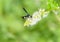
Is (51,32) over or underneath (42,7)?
underneath

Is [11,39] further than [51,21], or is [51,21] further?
[51,21]

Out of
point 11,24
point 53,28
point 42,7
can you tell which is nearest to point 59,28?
point 53,28

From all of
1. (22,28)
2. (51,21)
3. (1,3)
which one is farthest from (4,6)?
(51,21)

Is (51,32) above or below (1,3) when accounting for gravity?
below

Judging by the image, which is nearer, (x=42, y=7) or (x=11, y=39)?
(x=11, y=39)

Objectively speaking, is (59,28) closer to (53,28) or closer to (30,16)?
(53,28)

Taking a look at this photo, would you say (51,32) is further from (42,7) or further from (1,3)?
(1,3)
